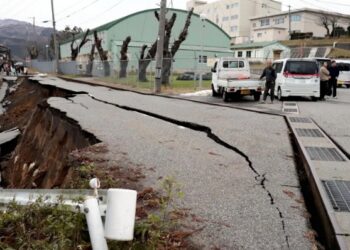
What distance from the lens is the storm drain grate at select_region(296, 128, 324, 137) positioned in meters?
9.62

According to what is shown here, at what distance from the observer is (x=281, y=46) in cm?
6306

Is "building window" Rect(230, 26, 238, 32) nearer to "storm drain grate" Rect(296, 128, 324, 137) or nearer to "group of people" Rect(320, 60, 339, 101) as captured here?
"group of people" Rect(320, 60, 339, 101)

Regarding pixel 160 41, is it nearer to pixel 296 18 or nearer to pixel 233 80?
pixel 233 80

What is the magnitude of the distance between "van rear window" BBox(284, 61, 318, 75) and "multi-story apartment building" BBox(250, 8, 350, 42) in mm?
65312

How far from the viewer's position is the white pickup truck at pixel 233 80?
18078mm

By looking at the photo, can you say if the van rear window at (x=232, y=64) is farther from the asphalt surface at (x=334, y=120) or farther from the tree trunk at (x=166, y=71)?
the tree trunk at (x=166, y=71)

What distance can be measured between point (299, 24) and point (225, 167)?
83.7m

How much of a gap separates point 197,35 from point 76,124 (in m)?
50.9

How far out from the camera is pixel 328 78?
19.1 m

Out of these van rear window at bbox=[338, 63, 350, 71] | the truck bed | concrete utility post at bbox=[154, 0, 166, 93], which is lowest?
the truck bed

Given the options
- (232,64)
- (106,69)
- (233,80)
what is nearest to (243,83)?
(233,80)

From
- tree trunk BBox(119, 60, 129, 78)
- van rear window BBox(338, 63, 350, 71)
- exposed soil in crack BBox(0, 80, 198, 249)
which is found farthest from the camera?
tree trunk BBox(119, 60, 129, 78)

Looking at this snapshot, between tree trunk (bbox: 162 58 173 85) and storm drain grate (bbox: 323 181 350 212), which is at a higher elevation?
tree trunk (bbox: 162 58 173 85)

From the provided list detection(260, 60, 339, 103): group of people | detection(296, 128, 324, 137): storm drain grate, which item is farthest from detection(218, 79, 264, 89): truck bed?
detection(296, 128, 324, 137): storm drain grate
